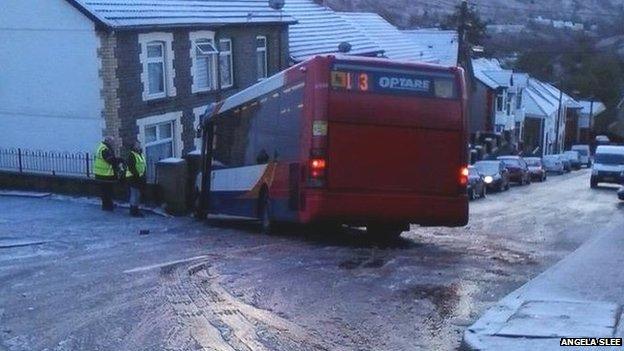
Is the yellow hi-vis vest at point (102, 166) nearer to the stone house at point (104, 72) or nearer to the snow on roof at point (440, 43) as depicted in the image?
the stone house at point (104, 72)

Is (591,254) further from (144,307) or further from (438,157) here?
(144,307)

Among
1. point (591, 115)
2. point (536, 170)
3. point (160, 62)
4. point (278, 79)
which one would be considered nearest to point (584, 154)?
point (591, 115)

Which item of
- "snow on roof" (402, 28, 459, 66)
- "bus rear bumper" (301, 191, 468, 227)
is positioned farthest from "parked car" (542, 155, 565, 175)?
"bus rear bumper" (301, 191, 468, 227)

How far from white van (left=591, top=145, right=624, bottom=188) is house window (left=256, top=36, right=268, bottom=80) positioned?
62.1 ft

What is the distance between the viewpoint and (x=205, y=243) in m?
15.5

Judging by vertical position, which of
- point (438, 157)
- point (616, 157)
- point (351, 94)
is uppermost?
point (351, 94)

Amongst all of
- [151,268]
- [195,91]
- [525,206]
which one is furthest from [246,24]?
[151,268]

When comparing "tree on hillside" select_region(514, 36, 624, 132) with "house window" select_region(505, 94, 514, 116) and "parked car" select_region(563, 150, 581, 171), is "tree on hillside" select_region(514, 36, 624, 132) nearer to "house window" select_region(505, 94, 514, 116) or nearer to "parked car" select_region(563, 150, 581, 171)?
"parked car" select_region(563, 150, 581, 171)

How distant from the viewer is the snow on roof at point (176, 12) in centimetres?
2483

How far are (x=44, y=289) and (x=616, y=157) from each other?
37445 mm

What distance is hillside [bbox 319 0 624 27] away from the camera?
385 feet

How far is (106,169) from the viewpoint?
2066 cm

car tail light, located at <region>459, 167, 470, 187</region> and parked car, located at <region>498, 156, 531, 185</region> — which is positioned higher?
car tail light, located at <region>459, 167, 470, 187</region>

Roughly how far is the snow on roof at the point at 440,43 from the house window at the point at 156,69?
108 feet
